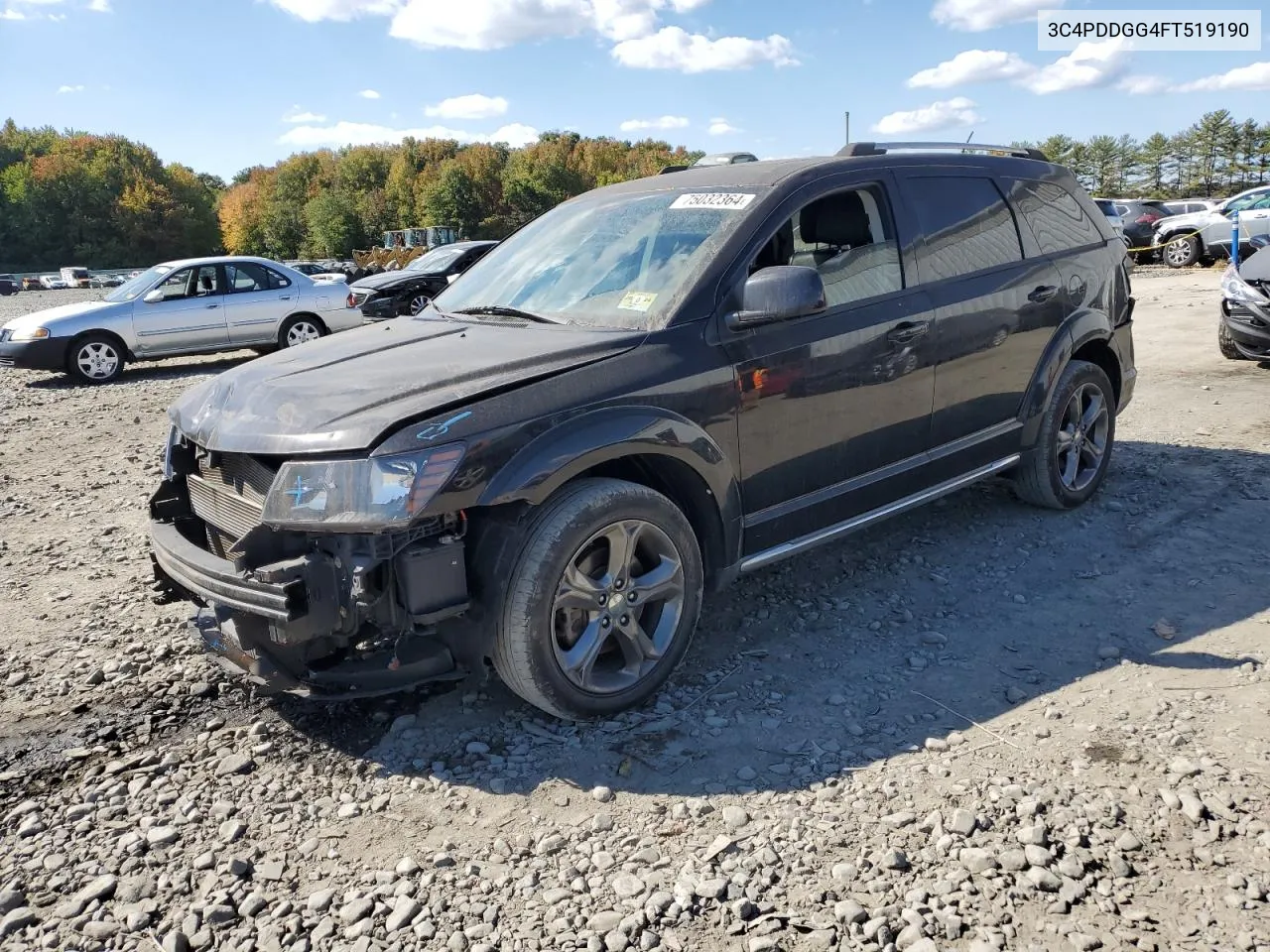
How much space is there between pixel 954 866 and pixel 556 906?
1.06m

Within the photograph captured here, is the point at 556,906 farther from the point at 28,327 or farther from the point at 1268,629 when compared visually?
the point at 28,327

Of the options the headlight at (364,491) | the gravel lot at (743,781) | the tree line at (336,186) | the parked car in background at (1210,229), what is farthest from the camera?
the tree line at (336,186)

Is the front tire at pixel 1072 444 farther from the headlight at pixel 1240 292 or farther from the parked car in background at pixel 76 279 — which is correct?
the parked car in background at pixel 76 279

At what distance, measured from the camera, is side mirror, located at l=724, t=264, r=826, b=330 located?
3420 millimetres

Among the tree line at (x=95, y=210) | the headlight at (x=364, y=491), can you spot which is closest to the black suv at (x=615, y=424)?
the headlight at (x=364, y=491)

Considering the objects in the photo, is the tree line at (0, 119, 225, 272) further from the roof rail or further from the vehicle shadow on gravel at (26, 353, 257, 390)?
the roof rail

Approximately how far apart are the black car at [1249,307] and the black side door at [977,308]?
5.29 m

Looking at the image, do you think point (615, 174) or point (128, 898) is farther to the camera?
point (615, 174)

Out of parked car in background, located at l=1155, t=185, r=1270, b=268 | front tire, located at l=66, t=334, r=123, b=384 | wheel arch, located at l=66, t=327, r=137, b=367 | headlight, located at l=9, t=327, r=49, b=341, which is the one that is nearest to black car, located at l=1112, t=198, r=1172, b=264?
parked car in background, located at l=1155, t=185, r=1270, b=268

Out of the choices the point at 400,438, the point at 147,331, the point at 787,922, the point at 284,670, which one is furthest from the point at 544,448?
the point at 147,331

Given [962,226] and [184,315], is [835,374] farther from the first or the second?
[184,315]

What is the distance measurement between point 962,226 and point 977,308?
16.5 inches

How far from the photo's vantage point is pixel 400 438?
2855 millimetres

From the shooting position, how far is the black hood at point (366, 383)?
116 inches
